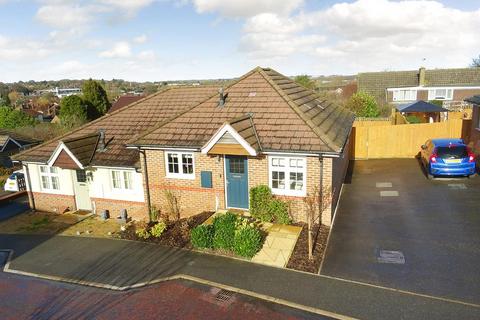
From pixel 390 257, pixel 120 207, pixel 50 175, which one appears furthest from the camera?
pixel 50 175

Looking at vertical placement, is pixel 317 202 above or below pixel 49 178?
below

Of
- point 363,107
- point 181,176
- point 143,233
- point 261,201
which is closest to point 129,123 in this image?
point 181,176

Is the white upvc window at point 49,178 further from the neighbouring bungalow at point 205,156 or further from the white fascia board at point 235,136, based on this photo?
the white fascia board at point 235,136

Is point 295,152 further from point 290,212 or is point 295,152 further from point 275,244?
point 275,244

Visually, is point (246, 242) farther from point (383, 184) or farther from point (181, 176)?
point (383, 184)

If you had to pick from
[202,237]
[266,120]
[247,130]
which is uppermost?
[266,120]

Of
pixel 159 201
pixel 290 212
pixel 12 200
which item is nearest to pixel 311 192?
pixel 290 212

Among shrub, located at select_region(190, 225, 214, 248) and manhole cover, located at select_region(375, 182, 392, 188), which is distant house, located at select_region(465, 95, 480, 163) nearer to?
manhole cover, located at select_region(375, 182, 392, 188)

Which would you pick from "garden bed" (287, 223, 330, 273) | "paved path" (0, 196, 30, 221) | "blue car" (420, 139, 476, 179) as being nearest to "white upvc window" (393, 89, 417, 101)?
"blue car" (420, 139, 476, 179)

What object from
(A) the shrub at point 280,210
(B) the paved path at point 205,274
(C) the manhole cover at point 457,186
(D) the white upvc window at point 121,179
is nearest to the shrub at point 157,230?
(B) the paved path at point 205,274
